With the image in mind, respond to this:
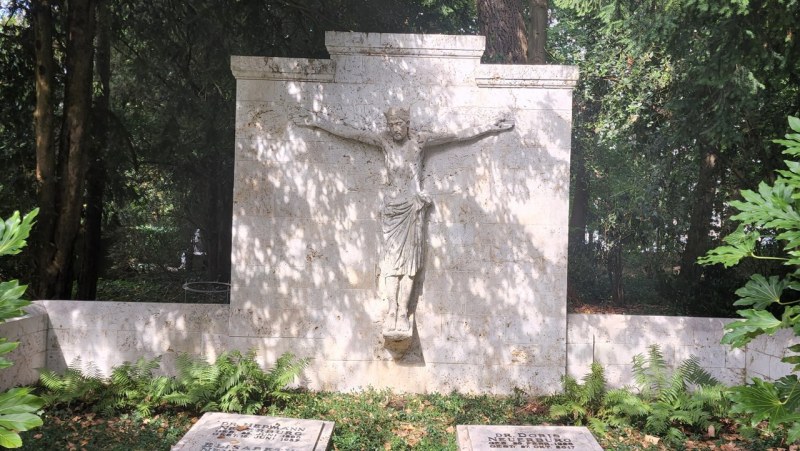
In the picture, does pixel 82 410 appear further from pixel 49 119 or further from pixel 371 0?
pixel 371 0

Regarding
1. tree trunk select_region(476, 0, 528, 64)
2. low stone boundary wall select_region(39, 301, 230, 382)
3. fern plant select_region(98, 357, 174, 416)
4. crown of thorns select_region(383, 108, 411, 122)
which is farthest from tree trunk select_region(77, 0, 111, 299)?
tree trunk select_region(476, 0, 528, 64)

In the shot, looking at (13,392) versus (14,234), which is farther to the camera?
(14,234)

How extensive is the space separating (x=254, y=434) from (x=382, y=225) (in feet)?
10.3

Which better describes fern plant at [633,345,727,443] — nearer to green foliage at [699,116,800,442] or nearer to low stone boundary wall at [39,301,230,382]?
green foliage at [699,116,800,442]

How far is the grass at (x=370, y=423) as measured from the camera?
20.3 feet

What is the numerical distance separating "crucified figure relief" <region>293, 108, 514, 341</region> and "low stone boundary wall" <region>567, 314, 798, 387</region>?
2.11 m

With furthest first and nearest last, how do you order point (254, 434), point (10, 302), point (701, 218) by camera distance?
1. point (701, 218)
2. point (254, 434)
3. point (10, 302)

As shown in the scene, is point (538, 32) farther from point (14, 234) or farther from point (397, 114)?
point (14, 234)

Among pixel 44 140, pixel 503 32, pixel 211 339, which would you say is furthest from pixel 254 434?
pixel 503 32

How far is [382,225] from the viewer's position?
25.0ft

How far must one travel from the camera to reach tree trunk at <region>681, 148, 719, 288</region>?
12867mm

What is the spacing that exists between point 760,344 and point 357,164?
17.2ft

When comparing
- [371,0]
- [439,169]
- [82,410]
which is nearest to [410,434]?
[439,169]

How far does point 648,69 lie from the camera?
568 inches
